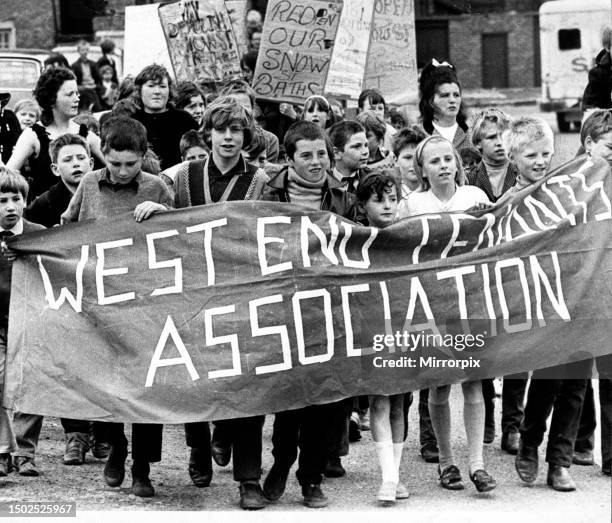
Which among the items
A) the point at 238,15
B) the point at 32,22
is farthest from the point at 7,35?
the point at 238,15

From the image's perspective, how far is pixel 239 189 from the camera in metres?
7.17

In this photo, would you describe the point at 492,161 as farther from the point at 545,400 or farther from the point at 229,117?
the point at 229,117

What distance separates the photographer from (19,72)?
59.0 ft

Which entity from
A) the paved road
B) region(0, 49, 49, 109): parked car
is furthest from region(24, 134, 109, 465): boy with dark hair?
region(0, 49, 49, 109): parked car

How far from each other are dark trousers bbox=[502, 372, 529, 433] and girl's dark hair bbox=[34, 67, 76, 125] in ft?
11.3

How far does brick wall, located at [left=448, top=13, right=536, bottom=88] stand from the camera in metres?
36.8

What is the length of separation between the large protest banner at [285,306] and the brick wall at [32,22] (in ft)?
92.2

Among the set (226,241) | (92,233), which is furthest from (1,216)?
(226,241)

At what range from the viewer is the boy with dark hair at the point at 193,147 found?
28.8ft

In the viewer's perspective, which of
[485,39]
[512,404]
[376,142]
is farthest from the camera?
[485,39]

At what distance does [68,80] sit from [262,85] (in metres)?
2.48

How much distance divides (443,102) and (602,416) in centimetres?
303

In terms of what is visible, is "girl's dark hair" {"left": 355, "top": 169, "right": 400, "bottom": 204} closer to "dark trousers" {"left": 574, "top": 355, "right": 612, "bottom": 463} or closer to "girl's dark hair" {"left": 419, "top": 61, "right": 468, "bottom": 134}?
"dark trousers" {"left": 574, "top": 355, "right": 612, "bottom": 463}

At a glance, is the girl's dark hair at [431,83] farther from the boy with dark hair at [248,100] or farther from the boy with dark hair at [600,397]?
the boy with dark hair at [600,397]
